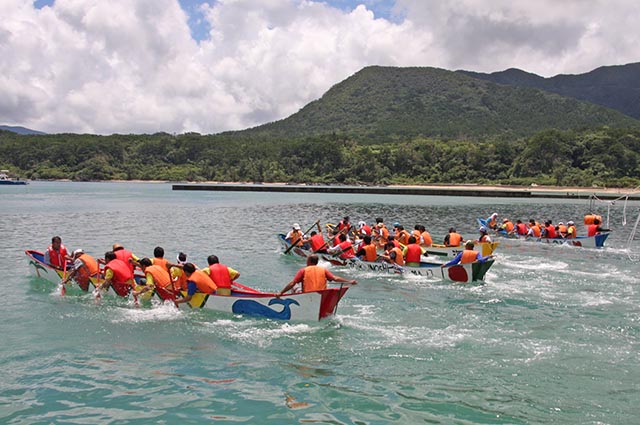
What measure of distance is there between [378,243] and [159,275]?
12658 millimetres

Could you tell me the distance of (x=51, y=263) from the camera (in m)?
19.9

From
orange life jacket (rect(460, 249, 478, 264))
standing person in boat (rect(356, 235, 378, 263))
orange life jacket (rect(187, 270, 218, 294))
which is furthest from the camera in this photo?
standing person in boat (rect(356, 235, 378, 263))

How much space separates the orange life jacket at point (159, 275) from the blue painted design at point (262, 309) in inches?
93.8

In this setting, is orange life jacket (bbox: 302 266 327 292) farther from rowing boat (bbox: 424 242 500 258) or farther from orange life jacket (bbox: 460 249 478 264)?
rowing boat (bbox: 424 242 500 258)

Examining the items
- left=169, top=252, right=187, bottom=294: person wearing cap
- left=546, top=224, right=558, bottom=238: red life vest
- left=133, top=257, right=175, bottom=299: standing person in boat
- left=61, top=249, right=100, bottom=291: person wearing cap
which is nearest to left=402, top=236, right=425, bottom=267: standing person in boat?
left=169, top=252, right=187, bottom=294: person wearing cap

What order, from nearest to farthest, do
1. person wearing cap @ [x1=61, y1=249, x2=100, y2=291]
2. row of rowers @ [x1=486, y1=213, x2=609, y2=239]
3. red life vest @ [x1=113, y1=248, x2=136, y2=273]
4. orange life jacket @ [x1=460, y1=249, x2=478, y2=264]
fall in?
red life vest @ [x1=113, y1=248, x2=136, y2=273] < person wearing cap @ [x1=61, y1=249, x2=100, y2=291] < orange life jacket @ [x1=460, y1=249, x2=478, y2=264] < row of rowers @ [x1=486, y1=213, x2=609, y2=239]

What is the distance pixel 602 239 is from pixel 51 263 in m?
27.9

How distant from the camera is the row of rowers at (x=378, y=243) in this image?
2242cm

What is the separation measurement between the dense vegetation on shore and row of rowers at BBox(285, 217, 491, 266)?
292ft

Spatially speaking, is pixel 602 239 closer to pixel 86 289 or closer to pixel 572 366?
pixel 572 366

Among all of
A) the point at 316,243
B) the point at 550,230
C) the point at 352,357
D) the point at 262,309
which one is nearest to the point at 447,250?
the point at 316,243

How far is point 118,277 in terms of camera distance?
57.1 ft

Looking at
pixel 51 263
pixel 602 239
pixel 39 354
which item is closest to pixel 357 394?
pixel 39 354

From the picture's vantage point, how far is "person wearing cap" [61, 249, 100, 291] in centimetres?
1816
